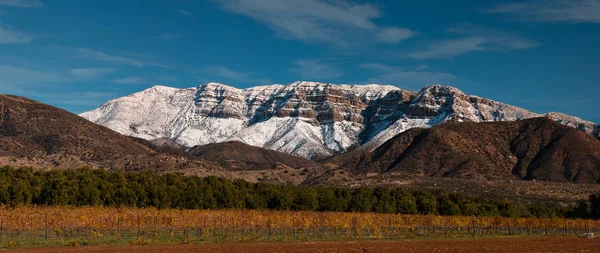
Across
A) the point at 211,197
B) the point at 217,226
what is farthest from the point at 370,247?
the point at 211,197

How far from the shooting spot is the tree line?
97875mm

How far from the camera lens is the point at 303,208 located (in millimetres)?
105875

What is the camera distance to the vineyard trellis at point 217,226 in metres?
67.1

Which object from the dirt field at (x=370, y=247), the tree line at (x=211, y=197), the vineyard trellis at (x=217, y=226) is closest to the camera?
the dirt field at (x=370, y=247)

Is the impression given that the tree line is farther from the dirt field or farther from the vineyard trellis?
the dirt field

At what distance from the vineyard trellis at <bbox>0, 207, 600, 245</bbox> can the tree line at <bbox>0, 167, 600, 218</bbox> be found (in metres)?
7.66

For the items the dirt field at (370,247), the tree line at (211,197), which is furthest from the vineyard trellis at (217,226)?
the tree line at (211,197)

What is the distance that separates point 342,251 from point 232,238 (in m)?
17.1

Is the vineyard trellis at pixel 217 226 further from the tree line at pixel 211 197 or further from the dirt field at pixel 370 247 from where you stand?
the tree line at pixel 211 197

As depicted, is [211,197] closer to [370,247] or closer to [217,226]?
[217,226]

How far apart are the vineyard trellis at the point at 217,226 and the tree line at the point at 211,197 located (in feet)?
25.1

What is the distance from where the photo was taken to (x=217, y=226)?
7750cm

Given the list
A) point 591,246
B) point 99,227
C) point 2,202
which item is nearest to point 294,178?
point 2,202

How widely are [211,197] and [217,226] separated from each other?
88.0ft
